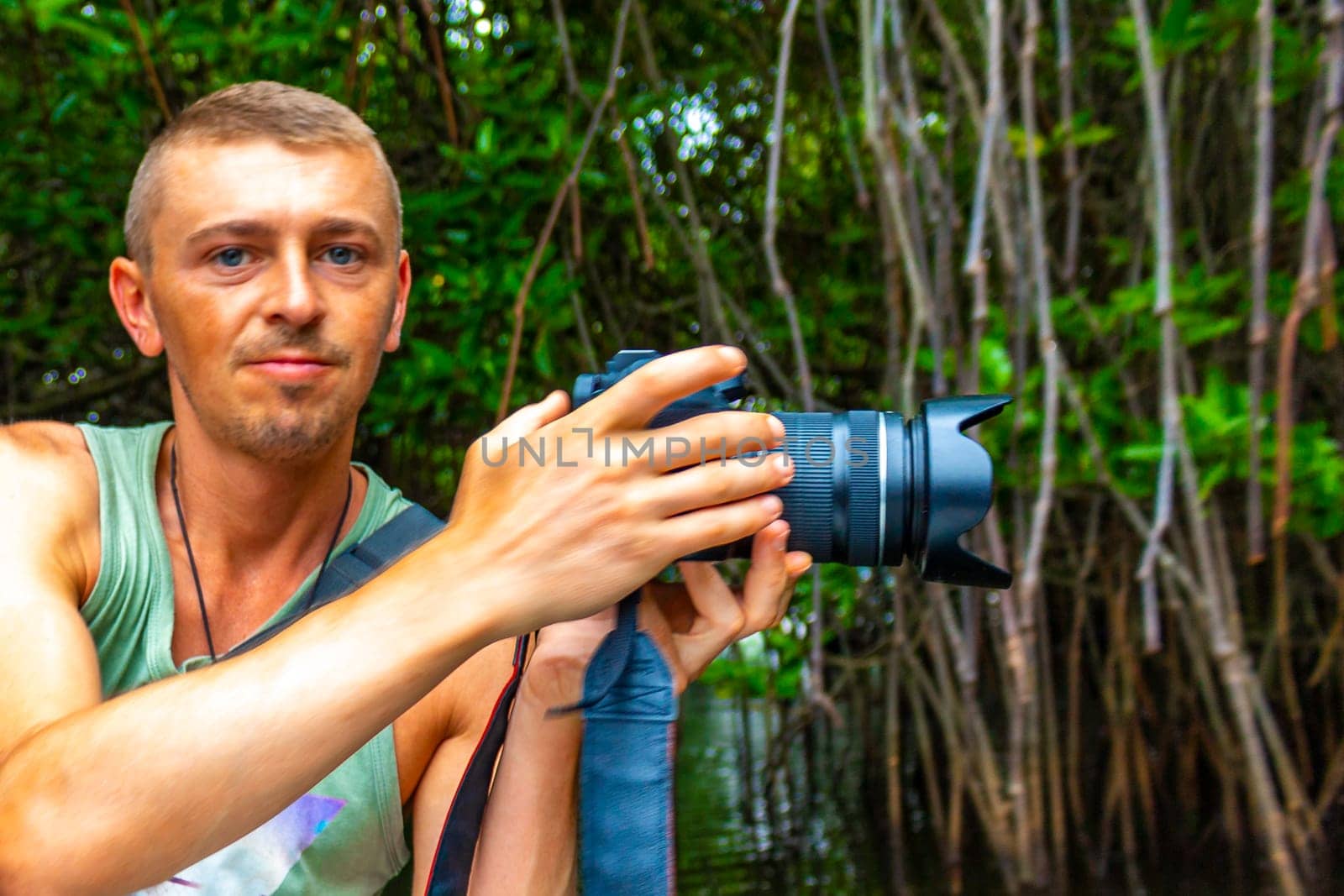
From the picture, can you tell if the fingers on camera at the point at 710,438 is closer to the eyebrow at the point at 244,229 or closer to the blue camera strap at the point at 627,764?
the blue camera strap at the point at 627,764

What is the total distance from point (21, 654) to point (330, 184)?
481 mm

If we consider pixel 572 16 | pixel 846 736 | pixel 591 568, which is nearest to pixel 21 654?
pixel 591 568

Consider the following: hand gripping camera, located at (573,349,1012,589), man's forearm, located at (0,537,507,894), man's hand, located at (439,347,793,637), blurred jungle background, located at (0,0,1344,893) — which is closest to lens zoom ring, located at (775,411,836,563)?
hand gripping camera, located at (573,349,1012,589)

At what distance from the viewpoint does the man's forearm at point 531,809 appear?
1037 millimetres

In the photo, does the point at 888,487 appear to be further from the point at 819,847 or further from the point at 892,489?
the point at 819,847

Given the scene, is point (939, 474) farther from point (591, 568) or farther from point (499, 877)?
point (499, 877)

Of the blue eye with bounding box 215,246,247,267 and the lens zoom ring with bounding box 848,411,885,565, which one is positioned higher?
the blue eye with bounding box 215,246,247,267

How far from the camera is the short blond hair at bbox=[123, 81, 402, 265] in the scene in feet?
3.48

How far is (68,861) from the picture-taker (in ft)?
2.37

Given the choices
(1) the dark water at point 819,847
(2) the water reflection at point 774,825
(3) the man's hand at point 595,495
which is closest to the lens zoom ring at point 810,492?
(3) the man's hand at point 595,495

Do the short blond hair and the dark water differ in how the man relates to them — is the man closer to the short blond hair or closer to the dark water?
the short blond hair

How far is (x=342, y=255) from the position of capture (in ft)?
3.54

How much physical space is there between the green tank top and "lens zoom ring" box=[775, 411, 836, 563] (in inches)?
18.2

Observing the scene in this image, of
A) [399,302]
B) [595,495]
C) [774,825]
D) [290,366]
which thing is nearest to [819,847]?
[774,825]
